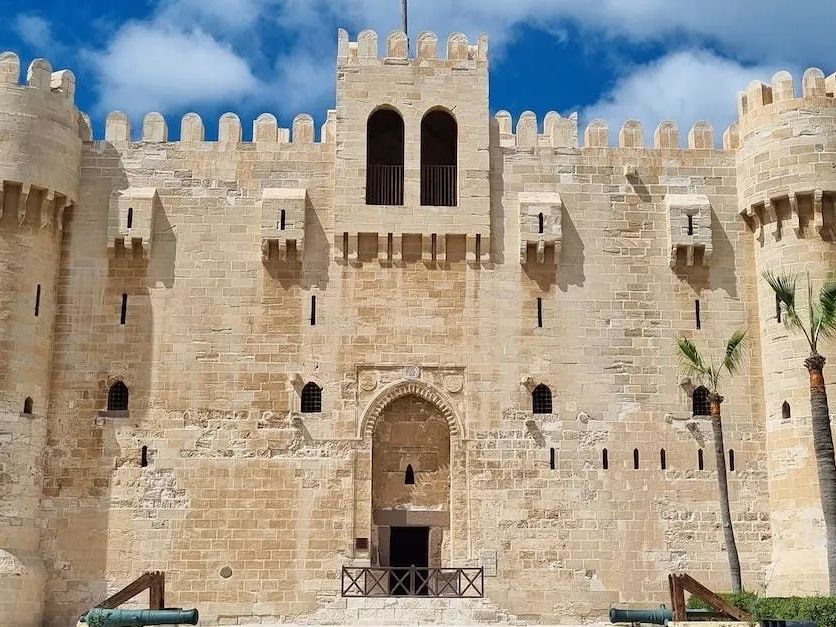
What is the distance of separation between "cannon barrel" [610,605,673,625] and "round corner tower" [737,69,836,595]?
106 inches

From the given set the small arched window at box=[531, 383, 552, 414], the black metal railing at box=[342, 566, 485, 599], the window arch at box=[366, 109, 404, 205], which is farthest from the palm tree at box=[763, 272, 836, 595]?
the window arch at box=[366, 109, 404, 205]

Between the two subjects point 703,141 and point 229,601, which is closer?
point 229,601

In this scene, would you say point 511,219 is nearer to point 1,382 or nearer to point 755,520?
point 755,520

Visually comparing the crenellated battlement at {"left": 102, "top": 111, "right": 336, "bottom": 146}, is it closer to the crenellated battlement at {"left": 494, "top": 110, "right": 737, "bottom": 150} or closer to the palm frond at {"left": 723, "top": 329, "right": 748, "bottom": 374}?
the crenellated battlement at {"left": 494, "top": 110, "right": 737, "bottom": 150}

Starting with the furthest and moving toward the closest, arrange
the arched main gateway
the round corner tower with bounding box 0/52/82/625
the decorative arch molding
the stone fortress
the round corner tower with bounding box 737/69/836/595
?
the decorative arch molding < the arched main gateway < the stone fortress < the round corner tower with bounding box 737/69/836/595 < the round corner tower with bounding box 0/52/82/625

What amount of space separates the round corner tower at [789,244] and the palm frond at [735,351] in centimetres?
41

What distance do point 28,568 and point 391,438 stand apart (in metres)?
6.85

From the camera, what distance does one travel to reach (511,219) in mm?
21594

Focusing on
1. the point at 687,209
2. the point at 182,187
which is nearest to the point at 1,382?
the point at 182,187

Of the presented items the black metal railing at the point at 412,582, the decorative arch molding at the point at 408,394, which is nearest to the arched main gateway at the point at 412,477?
the decorative arch molding at the point at 408,394

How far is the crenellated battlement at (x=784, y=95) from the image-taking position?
2128cm

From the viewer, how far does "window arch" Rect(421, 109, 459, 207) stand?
21969mm

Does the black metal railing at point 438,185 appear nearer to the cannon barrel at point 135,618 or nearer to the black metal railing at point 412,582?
the black metal railing at point 412,582

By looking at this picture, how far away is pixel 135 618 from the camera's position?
16.4 m
